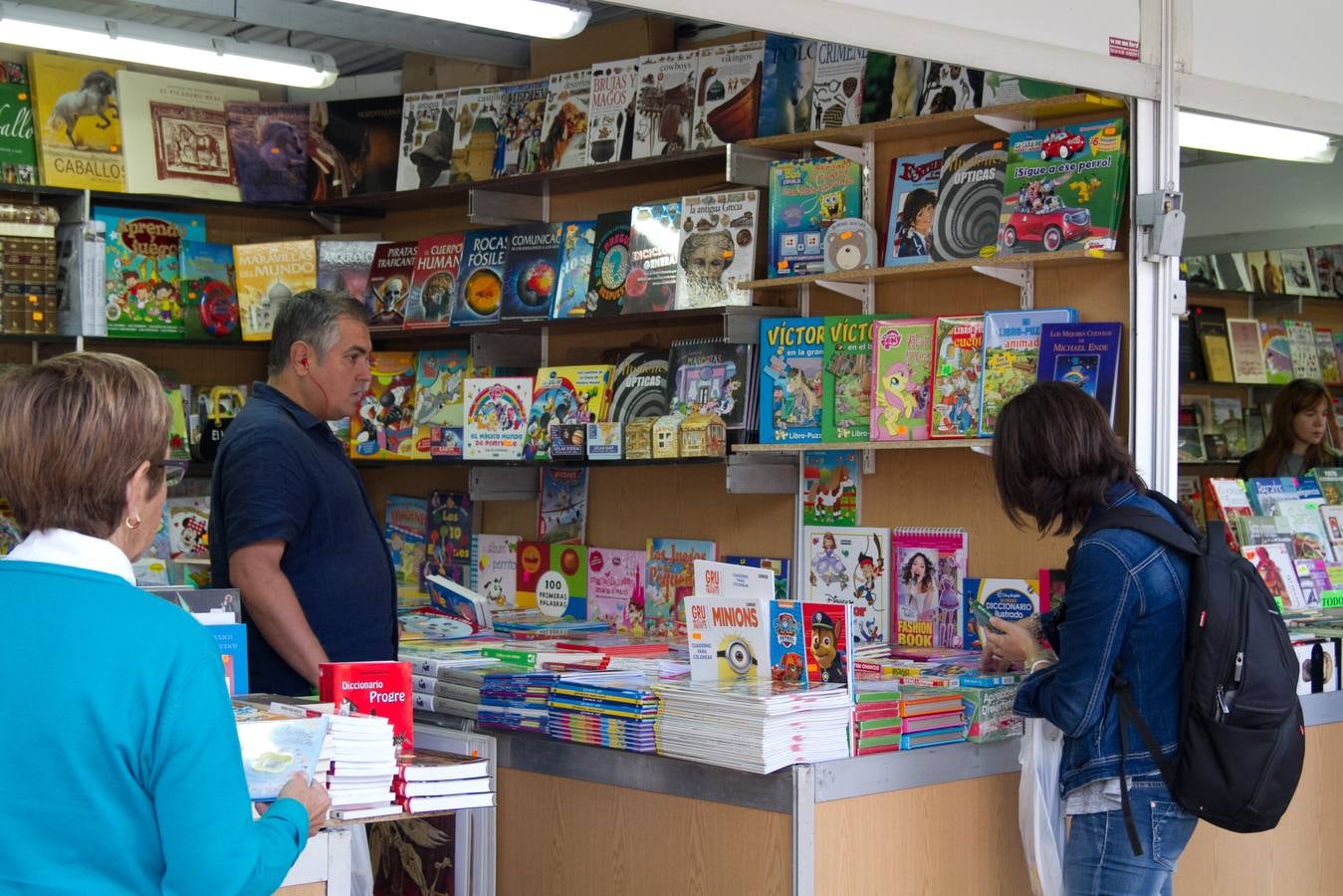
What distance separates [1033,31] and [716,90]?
1783mm

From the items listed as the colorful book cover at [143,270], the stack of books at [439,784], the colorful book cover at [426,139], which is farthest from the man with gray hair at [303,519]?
the colorful book cover at [143,270]

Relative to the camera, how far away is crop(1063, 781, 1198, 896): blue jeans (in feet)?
9.96

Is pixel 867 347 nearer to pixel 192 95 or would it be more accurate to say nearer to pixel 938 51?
pixel 938 51

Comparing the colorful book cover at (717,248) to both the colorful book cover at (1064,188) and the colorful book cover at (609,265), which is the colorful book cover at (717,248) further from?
the colorful book cover at (1064,188)

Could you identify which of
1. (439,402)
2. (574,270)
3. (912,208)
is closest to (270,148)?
(439,402)

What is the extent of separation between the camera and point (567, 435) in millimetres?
5449

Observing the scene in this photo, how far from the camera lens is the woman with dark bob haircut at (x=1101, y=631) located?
118 inches

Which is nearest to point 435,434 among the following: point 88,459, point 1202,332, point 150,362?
point 150,362

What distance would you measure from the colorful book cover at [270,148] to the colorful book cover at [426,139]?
0.58 metres

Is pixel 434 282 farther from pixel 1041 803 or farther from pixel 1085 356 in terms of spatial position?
pixel 1041 803

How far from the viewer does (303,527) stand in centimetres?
367

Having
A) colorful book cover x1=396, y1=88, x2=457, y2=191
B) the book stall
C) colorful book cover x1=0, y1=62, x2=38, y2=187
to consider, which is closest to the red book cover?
the book stall

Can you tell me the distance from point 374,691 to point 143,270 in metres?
4.22

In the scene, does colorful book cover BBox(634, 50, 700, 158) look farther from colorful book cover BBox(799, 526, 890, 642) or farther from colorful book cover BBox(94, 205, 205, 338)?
colorful book cover BBox(94, 205, 205, 338)
